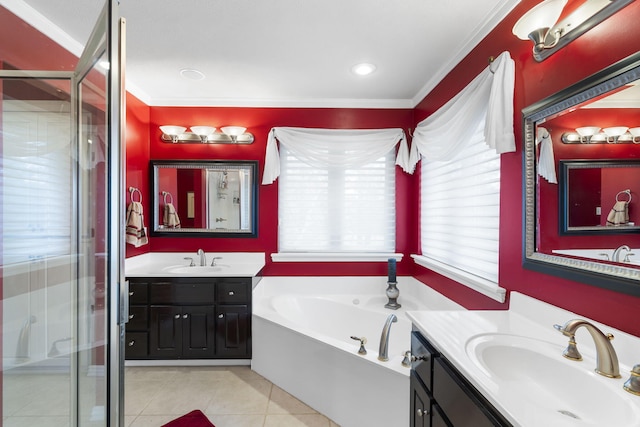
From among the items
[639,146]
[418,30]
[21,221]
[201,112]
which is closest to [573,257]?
[639,146]

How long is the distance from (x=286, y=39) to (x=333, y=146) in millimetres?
1182

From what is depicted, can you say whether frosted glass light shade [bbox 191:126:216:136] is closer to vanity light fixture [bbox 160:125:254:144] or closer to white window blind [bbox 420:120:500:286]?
vanity light fixture [bbox 160:125:254:144]

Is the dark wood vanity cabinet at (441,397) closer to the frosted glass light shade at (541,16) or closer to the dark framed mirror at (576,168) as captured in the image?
the dark framed mirror at (576,168)

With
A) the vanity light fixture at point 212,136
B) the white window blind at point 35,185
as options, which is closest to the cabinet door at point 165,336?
the white window blind at point 35,185

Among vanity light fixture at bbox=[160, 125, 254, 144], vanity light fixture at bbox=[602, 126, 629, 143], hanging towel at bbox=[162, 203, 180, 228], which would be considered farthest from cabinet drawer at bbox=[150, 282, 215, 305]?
vanity light fixture at bbox=[602, 126, 629, 143]

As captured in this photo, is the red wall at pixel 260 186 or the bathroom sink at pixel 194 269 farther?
the red wall at pixel 260 186

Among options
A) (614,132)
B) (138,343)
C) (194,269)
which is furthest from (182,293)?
(614,132)

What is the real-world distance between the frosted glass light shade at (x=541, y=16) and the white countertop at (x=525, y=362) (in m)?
1.24

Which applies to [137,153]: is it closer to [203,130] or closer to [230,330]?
[203,130]

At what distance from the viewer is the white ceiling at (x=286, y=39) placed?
1.63 metres

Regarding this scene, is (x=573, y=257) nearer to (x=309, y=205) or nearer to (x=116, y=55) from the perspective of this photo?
(x=116, y=55)

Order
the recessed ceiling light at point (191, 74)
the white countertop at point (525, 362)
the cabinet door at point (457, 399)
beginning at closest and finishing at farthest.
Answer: the white countertop at point (525, 362), the cabinet door at point (457, 399), the recessed ceiling light at point (191, 74)

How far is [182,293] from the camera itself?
8.13 ft

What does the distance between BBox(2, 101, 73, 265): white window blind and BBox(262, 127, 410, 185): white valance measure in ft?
5.43
